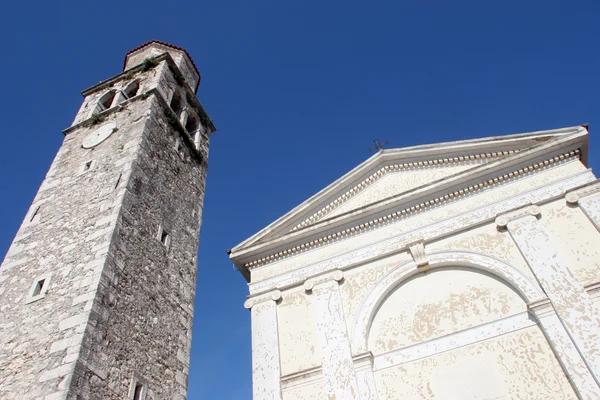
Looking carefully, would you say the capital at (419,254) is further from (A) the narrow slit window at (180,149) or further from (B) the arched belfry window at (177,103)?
(B) the arched belfry window at (177,103)

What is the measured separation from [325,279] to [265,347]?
155cm

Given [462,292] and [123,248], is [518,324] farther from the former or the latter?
[123,248]

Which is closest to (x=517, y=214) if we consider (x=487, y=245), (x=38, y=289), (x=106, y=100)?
(x=487, y=245)

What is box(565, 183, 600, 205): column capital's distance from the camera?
7.84m

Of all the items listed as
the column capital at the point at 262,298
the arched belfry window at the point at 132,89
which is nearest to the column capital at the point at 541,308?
the column capital at the point at 262,298

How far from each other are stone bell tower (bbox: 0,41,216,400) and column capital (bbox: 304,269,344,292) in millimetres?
3439

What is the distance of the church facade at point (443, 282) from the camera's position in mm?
6918

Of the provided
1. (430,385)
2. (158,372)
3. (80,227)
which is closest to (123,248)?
(80,227)

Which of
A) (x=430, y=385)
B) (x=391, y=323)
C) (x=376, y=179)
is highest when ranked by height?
(x=376, y=179)

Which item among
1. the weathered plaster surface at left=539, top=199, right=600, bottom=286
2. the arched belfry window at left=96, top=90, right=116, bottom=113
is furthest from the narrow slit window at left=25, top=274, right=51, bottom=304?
the weathered plaster surface at left=539, top=199, right=600, bottom=286

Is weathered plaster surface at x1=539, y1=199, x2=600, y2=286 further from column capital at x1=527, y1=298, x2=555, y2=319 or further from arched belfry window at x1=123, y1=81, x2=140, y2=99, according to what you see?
arched belfry window at x1=123, y1=81, x2=140, y2=99

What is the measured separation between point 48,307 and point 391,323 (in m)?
6.05

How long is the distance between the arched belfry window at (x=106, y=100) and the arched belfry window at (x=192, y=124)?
8.04 feet

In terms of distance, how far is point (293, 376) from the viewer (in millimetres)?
7781
